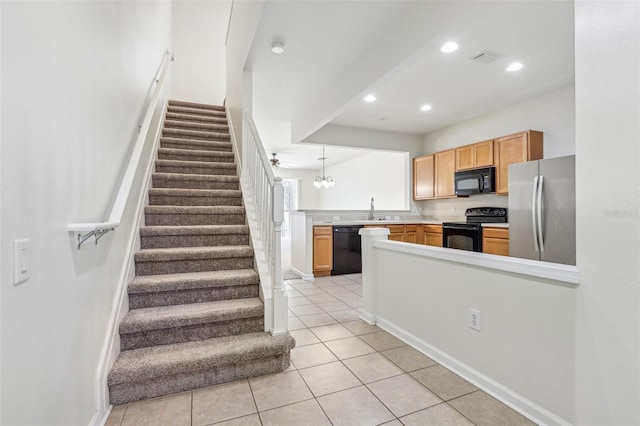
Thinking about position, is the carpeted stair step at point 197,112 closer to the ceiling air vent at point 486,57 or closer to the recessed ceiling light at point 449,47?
the recessed ceiling light at point 449,47

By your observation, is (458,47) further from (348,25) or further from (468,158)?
(468,158)

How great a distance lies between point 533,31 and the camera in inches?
105

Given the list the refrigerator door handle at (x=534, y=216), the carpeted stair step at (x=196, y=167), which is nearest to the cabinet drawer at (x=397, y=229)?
the refrigerator door handle at (x=534, y=216)

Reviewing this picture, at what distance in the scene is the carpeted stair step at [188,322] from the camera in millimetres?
1999

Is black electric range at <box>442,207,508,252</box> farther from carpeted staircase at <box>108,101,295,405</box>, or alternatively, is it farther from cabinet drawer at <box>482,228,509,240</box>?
carpeted staircase at <box>108,101,295,405</box>

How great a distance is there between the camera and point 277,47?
3.07 metres

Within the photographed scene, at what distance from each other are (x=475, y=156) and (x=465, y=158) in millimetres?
204

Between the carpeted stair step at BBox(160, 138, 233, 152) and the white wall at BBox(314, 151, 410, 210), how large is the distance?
3.77m

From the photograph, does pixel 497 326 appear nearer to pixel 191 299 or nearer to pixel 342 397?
pixel 342 397

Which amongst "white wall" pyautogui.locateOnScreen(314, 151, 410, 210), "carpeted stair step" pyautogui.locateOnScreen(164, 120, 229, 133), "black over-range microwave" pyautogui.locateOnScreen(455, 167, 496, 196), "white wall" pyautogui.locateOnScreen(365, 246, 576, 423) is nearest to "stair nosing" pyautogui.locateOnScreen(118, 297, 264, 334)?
"white wall" pyautogui.locateOnScreen(365, 246, 576, 423)

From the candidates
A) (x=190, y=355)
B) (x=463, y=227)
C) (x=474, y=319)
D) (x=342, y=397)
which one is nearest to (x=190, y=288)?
(x=190, y=355)

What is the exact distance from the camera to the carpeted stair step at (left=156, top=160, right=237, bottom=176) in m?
3.55

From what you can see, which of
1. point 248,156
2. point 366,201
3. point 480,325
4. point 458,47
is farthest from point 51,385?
point 366,201

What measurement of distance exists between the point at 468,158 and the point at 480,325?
12.5 ft
